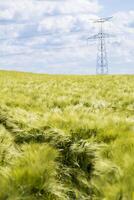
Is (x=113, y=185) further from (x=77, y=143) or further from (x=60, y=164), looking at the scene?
(x=77, y=143)

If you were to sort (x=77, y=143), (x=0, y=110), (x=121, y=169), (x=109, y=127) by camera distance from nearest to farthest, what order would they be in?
(x=121, y=169)
(x=77, y=143)
(x=109, y=127)
(x=0, y=110)

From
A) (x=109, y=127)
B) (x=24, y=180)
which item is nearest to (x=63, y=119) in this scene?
(x=109, y=127)

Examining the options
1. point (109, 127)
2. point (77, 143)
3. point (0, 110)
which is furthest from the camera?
point (0, 110)

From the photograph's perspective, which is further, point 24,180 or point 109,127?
point 109,127

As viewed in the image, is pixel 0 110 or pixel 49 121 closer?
pixel 49 121

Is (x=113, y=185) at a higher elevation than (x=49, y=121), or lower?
lower

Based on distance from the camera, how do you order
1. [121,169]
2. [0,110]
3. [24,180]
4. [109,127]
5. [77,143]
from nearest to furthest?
1. [24,180]
2. [121,169]
3. [77,143]
4. [109,127]
5. [0,110]

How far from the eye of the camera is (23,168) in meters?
6.03

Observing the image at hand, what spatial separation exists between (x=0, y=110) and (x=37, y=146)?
10.7ft

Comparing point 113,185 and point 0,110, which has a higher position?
point 0,110

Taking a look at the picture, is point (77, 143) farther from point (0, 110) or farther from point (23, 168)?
point (0, 110)

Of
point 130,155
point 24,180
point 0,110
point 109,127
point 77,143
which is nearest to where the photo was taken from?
point 24,180

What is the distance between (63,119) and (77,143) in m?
1.23

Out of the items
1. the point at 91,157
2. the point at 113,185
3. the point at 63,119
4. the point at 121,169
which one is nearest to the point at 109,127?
the point at 63,119
